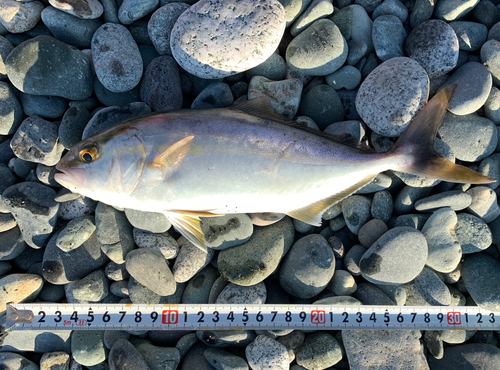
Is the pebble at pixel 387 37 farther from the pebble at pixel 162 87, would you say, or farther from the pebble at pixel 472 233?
the pebble at pixel 162 87

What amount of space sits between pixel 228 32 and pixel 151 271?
2.41 metres

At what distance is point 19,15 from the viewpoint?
313 centimetres

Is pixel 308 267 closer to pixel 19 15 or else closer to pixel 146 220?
pixel 146 220

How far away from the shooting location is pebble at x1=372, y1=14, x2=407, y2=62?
10.6 ft

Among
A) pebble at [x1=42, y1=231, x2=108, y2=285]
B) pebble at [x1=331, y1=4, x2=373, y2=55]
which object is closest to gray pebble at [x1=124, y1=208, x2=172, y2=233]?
pebble at [x1=42, y1=231, x2=108, y2=285]

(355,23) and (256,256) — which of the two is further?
(355,23)

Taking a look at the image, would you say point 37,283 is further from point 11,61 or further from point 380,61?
point 380,61

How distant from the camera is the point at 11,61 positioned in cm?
298

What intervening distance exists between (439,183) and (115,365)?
369 centimetres

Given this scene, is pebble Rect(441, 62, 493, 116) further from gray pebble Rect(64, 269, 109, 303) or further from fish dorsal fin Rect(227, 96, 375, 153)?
gray pebble Rect(64, 269, 109, 303)

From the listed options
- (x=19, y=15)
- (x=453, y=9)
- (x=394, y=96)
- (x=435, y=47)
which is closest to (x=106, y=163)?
(x=19, y=15)

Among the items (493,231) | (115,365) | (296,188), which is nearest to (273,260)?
(296,188)

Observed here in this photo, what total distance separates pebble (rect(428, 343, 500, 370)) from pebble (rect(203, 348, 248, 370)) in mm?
1891

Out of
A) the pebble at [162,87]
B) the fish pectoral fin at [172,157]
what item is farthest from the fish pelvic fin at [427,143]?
the pebble at [162,87]
